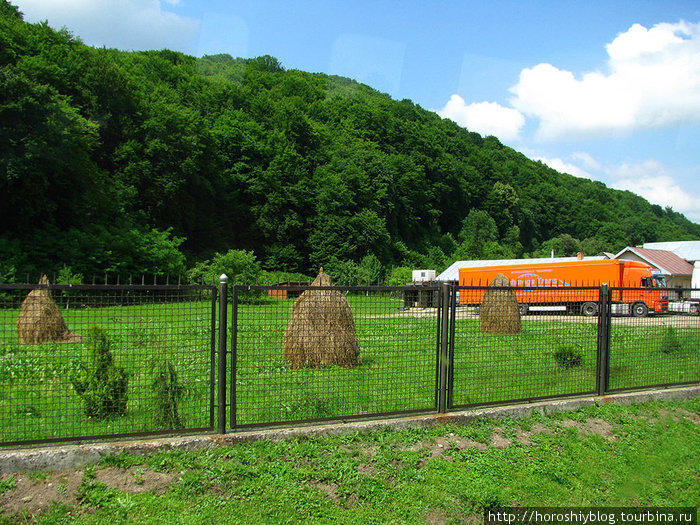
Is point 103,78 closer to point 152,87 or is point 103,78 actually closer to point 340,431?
point 152,87

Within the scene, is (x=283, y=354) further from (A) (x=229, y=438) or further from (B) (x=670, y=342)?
(B) (x=670, y=342)

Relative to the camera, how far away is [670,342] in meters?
9.48

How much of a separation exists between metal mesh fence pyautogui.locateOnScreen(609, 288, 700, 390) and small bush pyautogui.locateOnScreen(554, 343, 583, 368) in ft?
1.75

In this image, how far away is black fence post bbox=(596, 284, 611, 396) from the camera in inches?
323

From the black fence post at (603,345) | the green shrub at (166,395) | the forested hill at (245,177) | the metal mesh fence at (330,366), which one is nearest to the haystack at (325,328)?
the metal mesh fence at (330,366)

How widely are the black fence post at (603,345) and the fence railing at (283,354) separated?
0.02 m

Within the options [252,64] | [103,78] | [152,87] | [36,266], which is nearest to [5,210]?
[36,266]

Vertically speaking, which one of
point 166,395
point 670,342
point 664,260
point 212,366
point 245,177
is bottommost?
point 166,395

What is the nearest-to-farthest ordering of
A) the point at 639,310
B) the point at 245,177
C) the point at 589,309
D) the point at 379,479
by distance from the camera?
1. the point at 379,479
2. the point at 589,309
3. the point at 639,310
4. the point at 245,177

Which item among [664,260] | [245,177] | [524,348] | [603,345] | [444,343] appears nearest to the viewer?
[444,343]

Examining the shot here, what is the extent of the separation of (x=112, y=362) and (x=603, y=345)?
272 inches

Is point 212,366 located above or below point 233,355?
below

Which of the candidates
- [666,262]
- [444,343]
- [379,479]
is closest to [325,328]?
[444,343]

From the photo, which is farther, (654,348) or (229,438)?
(654,348)
